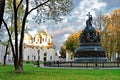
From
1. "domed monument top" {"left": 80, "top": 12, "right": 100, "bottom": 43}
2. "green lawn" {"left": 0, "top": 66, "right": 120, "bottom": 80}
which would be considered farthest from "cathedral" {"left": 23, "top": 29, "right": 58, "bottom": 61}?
"green lawn" {"left": 0, "top": 66, "right": 120, "bottom": 80}

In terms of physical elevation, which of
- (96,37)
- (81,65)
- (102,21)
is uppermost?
(102,21)

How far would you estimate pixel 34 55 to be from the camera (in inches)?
5896

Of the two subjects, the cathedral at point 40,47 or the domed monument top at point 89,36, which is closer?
the domed monument top at point 89,36

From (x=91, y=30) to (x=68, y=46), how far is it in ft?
197

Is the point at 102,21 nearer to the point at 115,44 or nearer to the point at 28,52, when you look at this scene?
the point at 115,44

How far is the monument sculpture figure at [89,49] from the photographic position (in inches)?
1932

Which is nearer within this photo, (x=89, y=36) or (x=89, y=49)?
(x=89, y=49)

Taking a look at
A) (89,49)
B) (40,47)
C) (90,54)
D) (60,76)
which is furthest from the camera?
(40,47)

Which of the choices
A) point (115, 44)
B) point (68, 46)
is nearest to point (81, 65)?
point (115, 44)

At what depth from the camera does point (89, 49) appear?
4956 centimetres

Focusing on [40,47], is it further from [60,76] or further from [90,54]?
[60,76]

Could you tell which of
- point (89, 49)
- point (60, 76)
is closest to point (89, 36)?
point (89, 49)

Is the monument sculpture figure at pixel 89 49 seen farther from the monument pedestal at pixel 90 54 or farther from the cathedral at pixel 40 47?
the cathedral at pixel 40 47

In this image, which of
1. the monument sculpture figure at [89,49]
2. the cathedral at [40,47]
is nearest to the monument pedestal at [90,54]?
the monument sculpture figure at [89,49]
